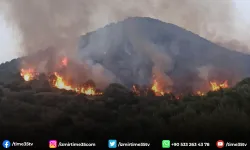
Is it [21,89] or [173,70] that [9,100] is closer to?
[21,89]

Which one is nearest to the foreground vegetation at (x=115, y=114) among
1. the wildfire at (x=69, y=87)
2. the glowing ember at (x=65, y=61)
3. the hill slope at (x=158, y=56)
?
the wildfire at (x=69, y=87)

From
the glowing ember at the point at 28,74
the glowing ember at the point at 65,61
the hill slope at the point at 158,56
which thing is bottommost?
the glowing ember at the point at 28,74

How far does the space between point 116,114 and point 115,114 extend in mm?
306

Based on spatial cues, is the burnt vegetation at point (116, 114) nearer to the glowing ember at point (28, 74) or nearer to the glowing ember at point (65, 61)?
the glowing ember at point (28, 74)

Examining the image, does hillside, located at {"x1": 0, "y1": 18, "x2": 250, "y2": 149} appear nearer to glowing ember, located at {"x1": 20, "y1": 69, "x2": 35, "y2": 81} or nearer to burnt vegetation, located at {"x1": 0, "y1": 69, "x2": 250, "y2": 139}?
burnt vegetation, located at {"x1": 0, "y1": 69, "x2": 250, "y2": 139}

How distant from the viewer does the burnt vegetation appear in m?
67.2

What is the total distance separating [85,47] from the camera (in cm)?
19525

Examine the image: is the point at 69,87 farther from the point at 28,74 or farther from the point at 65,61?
the point at 28,74

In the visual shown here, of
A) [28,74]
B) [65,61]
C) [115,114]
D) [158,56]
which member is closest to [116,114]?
[115,114]

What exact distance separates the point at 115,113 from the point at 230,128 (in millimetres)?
33543

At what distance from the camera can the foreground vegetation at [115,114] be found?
67125 millimetres

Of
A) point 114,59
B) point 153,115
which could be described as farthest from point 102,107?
point 114,59

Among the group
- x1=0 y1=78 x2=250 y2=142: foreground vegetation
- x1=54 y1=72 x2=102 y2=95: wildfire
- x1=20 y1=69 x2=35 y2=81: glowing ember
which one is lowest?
x1=0 y1=78 x2=250 y2=142: foreground vegetation

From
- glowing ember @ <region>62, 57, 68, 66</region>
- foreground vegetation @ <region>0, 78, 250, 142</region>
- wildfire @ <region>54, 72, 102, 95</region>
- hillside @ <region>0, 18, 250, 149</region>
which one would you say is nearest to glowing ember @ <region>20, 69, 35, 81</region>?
hillside @ <region>0, 18, 250, 149</region>
